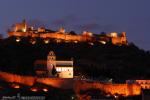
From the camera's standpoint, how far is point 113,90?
76.3 meters

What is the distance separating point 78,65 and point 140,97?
2243 cm

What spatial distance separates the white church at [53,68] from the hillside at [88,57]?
2.04 m

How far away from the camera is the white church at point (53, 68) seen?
80.0m

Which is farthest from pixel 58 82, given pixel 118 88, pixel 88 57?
pixel 88 57

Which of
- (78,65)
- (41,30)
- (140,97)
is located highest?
(41,30)

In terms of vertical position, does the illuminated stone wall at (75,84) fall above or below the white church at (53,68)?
below

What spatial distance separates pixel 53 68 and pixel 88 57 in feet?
77.2

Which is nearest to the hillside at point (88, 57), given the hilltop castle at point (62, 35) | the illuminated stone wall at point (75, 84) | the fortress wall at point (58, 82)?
the hilltop castle at point (62, 35)

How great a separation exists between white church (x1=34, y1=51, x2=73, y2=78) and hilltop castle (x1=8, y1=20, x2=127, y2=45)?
82.9 feet

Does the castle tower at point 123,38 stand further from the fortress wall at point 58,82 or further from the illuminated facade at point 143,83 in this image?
the fortress wall at point 58,82

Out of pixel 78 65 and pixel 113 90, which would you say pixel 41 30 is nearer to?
pixel 78 65

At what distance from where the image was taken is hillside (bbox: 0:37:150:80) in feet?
298

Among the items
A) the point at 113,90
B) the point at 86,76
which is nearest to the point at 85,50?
the point at 86,76

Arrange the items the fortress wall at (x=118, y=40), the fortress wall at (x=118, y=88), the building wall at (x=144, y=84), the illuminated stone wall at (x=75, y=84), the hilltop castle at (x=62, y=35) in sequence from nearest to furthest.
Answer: the illuminated stone wall at (x=75, y=84) < the fortress wall at (x=118, y=88) < the building wall at (x=144, y=84) < the hilltop castle at (x=62, y=35) < the fortress wall at (x=118, y=40)
